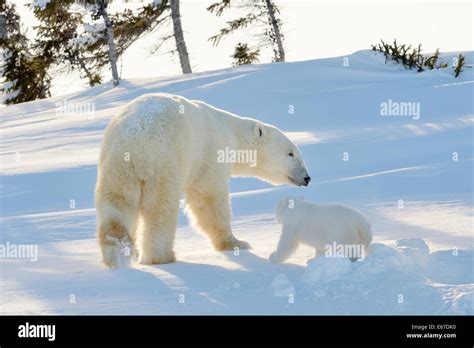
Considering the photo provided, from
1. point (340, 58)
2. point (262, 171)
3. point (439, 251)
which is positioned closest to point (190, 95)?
point (340, 58)

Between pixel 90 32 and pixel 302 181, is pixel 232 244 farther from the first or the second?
pixel 90 32

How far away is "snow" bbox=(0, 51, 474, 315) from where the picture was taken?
166 inches

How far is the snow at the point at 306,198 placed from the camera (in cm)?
422

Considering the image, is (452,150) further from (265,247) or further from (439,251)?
(439,251)

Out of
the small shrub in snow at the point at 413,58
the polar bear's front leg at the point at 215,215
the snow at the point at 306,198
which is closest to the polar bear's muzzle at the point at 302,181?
the snow at the point at 306,198

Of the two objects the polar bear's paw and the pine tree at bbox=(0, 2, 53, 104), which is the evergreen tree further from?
the polar bear's paw

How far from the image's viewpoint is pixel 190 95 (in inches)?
636

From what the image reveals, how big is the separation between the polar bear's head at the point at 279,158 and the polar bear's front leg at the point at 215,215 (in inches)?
31.0

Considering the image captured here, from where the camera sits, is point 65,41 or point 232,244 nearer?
point 232,244

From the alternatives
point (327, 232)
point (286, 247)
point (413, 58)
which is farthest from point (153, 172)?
point (413, 58)

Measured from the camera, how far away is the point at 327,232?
5238 mm

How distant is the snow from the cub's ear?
0.81 m

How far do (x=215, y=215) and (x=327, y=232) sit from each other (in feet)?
4.54

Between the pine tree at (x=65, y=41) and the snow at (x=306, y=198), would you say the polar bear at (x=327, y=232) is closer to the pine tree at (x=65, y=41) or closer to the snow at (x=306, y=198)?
the snow at (x=306, y=198)
